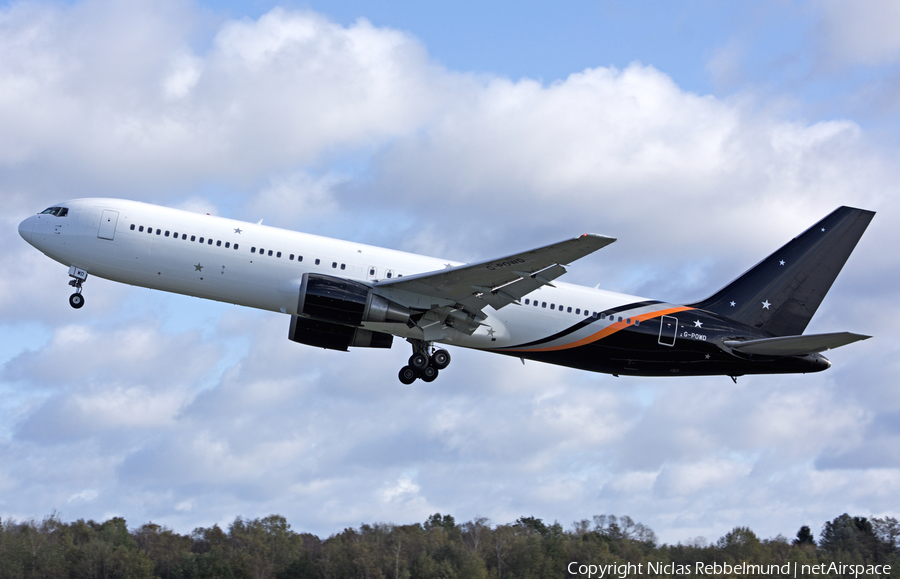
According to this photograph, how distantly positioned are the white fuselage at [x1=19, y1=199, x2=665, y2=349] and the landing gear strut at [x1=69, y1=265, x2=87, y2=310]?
0.29 metres

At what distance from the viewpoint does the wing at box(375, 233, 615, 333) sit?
32.0 metres

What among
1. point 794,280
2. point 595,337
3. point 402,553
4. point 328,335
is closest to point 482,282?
point 595,337

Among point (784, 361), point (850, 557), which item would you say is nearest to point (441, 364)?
point (784, 361)

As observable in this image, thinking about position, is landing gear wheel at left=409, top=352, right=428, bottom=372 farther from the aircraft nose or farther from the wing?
the aircraft nose

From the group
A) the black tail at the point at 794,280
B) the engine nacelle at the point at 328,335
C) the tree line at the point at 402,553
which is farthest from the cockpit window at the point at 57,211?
the tree line at the point at 402,553

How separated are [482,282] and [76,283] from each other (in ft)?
55.6

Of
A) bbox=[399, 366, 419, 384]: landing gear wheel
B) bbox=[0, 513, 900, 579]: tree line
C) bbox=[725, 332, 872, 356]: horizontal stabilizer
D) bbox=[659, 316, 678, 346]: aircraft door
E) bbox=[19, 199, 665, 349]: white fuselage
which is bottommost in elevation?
bbox=[0, 513, 900, 579]: tree line

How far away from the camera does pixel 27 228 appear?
121 feet

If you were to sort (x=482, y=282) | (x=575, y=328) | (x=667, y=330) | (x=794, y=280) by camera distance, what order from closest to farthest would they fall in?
(x=482, y=282) < (x=575, y=328) < (x=667, y=330) < (x=794, y=280)

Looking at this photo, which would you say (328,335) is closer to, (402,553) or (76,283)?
(76,283)

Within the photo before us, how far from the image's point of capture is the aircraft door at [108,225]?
35.8 meters

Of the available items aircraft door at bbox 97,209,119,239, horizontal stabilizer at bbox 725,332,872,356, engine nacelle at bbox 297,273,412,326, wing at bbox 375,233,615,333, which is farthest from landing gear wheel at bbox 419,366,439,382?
aircraft door at bbox 97,209,119,239

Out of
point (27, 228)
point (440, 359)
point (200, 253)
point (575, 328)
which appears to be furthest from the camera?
point (440, 359)

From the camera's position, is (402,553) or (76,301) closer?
(76,301)
